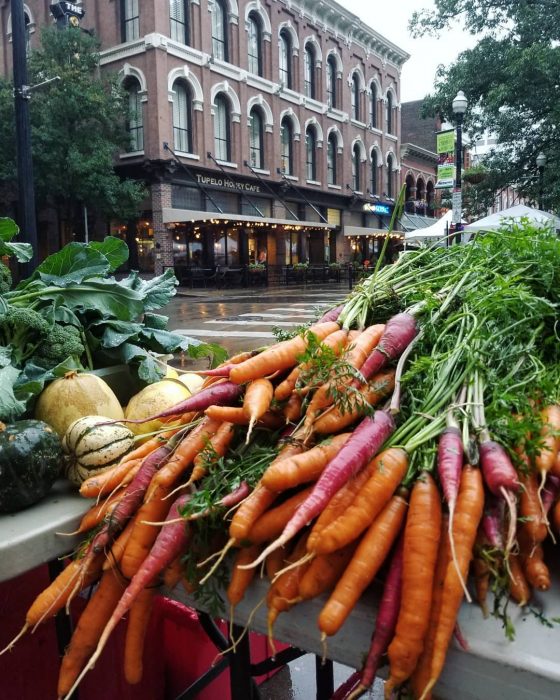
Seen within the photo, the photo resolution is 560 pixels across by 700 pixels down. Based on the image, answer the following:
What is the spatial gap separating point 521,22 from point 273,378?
70.6 ft

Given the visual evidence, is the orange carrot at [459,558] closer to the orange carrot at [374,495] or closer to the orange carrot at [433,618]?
the orange carrot at [433,618]

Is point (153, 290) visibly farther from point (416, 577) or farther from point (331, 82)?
point (331, 82)

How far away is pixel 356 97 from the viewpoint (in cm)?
3738

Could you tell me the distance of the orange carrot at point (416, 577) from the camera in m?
1.19

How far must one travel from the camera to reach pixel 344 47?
3506 centimetres

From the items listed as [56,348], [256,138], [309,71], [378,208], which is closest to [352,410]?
[56,348]

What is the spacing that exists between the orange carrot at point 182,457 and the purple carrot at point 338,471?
36 centimetres

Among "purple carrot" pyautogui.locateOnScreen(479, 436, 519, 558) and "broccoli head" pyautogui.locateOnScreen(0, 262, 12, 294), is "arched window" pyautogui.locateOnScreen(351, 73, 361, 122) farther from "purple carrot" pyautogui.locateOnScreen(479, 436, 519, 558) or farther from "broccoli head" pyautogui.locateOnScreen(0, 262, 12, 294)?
"purple carrot" pyautogui.locateOnScreen(479, 436, 519, 558)

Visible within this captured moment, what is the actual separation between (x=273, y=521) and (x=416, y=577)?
375 millimetres

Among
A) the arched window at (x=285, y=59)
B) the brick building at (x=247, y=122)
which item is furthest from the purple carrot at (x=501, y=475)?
the arched window at (x=285, y=59)

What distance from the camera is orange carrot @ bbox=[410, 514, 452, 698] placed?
1200mm

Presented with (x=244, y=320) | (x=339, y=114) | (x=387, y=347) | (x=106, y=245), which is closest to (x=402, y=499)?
(x=387, y=347)

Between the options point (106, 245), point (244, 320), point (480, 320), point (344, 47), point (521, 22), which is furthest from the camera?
point (344, 47)

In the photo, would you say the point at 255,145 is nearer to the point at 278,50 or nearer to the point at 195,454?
the point at 278,50
